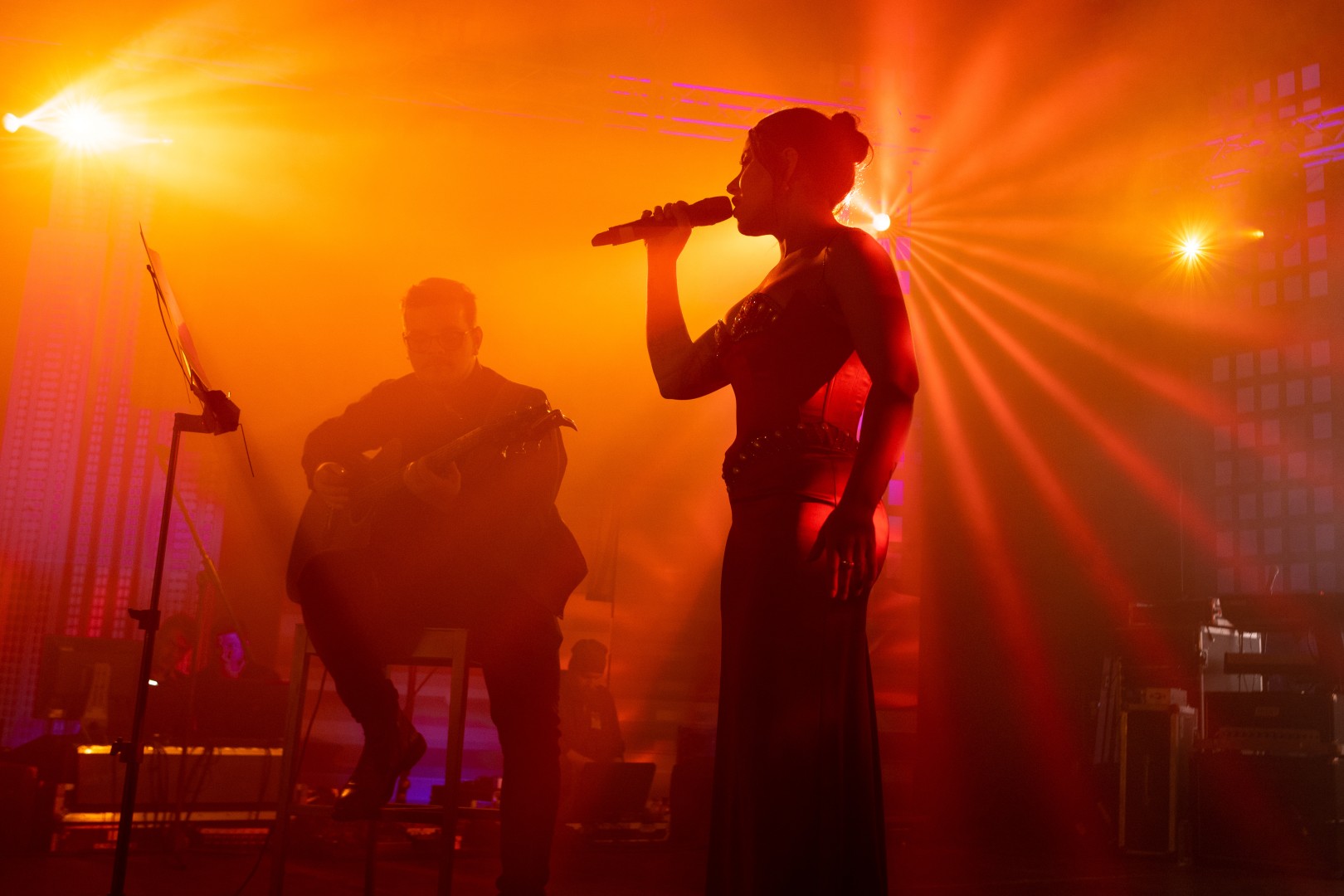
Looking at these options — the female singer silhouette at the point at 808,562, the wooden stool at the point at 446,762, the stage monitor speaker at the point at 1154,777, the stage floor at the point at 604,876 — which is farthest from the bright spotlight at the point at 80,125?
the stage monitor speaker at the point at 1154,777

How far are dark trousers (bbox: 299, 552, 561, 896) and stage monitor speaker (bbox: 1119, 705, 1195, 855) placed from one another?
4.14 m

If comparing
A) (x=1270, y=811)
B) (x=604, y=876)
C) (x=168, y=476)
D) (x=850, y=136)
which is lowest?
(x=604, y=876)

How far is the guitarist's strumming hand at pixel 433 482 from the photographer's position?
2881 mm

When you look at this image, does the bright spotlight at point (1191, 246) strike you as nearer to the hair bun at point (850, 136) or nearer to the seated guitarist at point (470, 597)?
the seated guitarist at point (470, 597)

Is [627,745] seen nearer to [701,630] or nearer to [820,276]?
[701,630]

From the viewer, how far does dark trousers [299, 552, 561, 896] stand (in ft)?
9.23

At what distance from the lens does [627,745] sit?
7.71m

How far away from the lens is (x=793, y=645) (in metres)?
1.66

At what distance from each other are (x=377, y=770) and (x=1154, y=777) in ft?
15.0

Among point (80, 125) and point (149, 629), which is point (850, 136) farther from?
point (80, 125)

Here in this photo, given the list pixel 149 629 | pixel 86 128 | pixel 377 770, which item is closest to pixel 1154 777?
pixel 377 770

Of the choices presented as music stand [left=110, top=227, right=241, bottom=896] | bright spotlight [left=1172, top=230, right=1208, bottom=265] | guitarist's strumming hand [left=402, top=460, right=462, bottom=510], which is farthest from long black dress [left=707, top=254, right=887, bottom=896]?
bright spotlight [left=1172, top=230, right=1208, bottom=265]

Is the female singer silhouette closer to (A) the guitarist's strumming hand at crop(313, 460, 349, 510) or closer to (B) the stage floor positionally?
(A) the guitarist's strumming hand at crop(313, 460, 349, 510)

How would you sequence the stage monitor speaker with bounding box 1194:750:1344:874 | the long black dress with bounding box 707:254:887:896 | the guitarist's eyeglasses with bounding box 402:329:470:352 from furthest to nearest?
the stage monitor speaker with bounding box 1194:750:1344:874
the guitarist's eyeglasses with bounding box 402:329:470:352
the long black dress with bounding box 707:254:887:896
